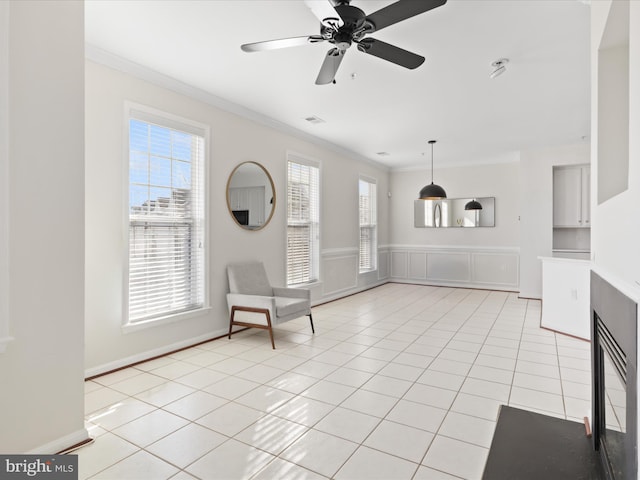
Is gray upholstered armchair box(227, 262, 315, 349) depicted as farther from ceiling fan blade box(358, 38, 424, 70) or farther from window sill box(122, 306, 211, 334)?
ceiling fan blade box(358, 38, 424, 70)

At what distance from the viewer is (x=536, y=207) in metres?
6.65

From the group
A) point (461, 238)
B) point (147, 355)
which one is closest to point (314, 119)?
point (147, 355)

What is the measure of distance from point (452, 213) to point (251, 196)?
542 cm

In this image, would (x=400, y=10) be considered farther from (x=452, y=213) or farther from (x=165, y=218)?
(x=452, y=213)

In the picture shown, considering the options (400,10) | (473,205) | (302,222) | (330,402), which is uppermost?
(400,10)

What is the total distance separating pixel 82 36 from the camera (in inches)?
85.4

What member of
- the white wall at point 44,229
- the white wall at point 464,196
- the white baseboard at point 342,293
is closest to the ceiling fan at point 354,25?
the white wall at point 44,229

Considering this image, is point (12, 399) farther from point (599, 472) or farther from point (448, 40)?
point (448, 40)

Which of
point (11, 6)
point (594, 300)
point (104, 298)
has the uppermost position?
point (11, 6)

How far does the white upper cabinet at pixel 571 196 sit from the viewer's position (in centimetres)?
645

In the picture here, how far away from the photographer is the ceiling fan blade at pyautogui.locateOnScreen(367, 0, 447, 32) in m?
1.92

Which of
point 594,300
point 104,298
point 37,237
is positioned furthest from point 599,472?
point 104,298

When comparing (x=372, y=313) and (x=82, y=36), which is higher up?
(x=82, y=36)

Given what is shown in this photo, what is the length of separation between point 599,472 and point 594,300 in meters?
0.85
